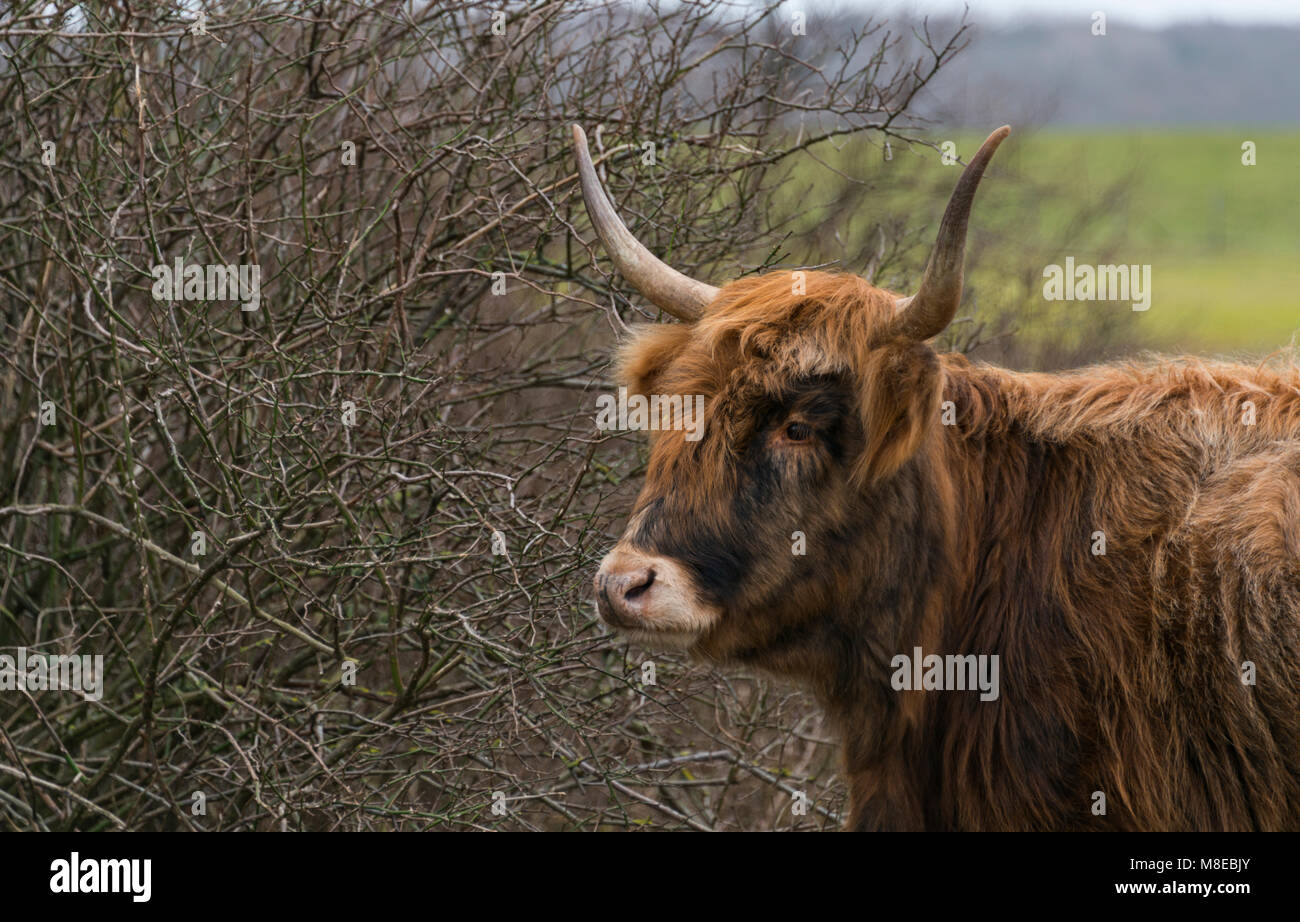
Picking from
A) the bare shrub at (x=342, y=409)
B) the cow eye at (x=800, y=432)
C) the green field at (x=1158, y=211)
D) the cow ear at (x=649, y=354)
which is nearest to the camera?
the cow eye at (x=800, y=432)

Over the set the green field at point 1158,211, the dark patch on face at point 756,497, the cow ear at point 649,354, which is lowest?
the dark patch on face at point 756,497

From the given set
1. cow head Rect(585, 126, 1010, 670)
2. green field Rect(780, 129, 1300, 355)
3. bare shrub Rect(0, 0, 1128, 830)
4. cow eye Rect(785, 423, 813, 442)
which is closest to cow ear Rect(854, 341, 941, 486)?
cow head Rect(585, 126, 1010, 670)

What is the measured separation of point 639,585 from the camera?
12.5 ft

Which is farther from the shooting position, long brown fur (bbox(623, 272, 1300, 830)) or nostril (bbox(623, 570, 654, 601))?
long brown fur (bbox(623, 272, 1300, 830))

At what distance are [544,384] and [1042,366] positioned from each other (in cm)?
629

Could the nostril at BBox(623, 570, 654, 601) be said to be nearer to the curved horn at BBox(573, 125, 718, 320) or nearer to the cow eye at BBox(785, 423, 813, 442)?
the cow eye at BBox(785, 423, 813, 442)

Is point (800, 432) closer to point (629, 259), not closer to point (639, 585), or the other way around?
point (639, 585)

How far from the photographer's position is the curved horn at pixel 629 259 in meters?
4.45

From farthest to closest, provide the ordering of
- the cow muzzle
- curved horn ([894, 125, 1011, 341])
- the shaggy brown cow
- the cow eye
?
1. the cow eye
2. the shaggy brown cow
3. the cow muzzle
4. curved horn ([894, 125, 1011, 341])

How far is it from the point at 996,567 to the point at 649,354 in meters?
1.30

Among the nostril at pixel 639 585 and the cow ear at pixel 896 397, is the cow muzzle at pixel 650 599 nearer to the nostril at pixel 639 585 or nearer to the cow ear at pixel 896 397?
the nostril at pixel 639 585

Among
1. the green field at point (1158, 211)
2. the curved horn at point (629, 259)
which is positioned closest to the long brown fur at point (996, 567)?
the curved horn at point (629, 259)

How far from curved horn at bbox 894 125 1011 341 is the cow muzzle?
98 centimetres

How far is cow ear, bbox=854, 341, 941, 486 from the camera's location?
398 centimetres
